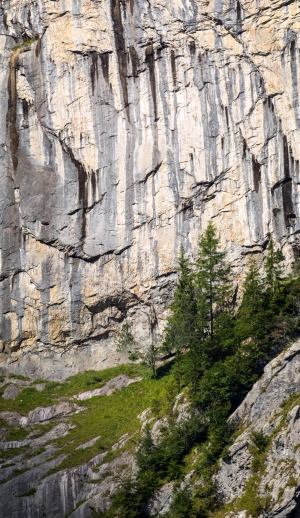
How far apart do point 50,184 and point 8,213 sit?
3303 mm

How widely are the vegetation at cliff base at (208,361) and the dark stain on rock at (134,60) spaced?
441 inches

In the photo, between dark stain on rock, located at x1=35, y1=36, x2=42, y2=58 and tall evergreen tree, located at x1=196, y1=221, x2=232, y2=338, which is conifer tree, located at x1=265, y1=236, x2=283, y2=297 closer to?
tall evergreen tree, located at x1=196, y1=221, x2=232, y2=338

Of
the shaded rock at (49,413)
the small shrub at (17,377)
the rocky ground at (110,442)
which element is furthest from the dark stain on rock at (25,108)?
the shaded rock at (49,413)

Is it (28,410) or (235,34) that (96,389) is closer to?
(28,410)

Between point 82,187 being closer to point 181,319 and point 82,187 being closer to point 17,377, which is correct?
point 181,319

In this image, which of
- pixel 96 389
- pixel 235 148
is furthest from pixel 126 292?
pixel 235 148

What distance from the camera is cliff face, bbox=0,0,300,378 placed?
48.0m

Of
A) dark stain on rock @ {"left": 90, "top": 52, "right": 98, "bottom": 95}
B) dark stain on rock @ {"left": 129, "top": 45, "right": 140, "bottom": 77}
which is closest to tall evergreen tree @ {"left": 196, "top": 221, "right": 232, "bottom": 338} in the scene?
dark stain on rock @ {"left": 129, "top": 45, "right": 140, "bottom": 77}

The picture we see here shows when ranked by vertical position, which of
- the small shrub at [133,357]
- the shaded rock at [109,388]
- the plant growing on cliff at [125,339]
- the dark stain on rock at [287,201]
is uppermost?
the dark stain on rock at [287,201]

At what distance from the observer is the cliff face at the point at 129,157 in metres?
48.0

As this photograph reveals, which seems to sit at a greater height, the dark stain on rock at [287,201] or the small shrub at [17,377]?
the dark stain on rock at [287,201]

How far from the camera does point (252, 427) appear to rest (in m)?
34.0

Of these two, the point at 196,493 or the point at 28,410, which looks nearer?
the point at 196,493

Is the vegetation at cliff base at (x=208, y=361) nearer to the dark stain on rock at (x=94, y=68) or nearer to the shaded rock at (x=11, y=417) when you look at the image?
the shaded rock at (x=11, y=417)
